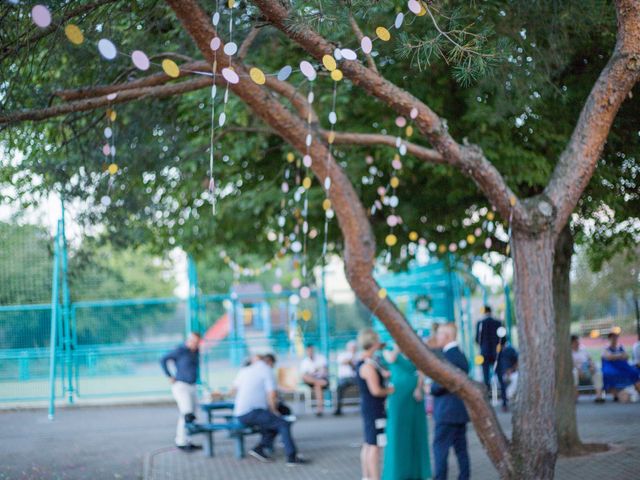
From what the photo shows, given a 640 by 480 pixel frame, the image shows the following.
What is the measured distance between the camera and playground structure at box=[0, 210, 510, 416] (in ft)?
56.5

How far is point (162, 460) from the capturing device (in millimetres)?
11414

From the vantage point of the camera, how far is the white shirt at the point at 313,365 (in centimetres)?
1700

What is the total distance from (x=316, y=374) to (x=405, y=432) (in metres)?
8.49

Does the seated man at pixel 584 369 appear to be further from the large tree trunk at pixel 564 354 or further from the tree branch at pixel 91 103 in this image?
the tree branch at pixel 91 103

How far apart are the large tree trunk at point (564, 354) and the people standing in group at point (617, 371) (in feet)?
18.6

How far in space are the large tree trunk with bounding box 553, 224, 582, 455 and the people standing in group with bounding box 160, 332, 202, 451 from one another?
5141 millimetres

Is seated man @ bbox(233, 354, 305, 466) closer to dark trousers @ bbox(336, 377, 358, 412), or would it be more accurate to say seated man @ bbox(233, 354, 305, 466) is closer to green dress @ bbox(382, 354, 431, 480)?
green dress @ bbox(382, 354, 431, 480)

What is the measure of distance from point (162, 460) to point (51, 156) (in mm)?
4623

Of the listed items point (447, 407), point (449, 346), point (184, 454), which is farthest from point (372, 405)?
point (184, 454)

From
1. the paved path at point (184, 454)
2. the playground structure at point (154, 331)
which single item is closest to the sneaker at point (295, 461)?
the paved path at point (184, 454)

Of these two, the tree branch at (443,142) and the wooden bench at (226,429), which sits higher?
the tree branch at (443,142)

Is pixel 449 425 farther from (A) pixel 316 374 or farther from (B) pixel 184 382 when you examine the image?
(A) pixel 316 374

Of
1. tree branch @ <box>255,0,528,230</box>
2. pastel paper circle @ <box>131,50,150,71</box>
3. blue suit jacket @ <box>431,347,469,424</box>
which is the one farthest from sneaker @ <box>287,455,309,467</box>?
pastel paper circle @ <box>131,50,150,71</box>

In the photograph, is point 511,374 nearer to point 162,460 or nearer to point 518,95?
point 162,460
